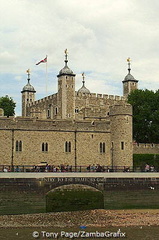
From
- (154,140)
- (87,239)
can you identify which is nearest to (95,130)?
(154,140)

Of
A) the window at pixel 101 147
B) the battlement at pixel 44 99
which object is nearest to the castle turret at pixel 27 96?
the battlement at pixel 44 99

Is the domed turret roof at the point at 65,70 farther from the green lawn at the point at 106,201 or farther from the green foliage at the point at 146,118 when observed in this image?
the green lawn at the point at 106,201

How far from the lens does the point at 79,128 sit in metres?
54.2

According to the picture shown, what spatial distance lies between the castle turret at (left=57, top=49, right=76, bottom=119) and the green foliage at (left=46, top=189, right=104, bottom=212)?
2070 inches

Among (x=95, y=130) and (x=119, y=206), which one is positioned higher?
(x=95, y=130)

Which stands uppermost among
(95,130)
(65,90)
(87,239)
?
(65,90)

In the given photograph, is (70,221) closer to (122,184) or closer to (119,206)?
(119,206)

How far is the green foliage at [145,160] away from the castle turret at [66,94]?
28660mm

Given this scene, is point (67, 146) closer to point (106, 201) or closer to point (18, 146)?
point (18, 146)

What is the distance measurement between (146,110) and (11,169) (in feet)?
88.3

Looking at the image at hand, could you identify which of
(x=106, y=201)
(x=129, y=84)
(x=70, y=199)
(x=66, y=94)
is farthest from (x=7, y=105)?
(x=70, y=199)

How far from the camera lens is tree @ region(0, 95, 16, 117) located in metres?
84.6

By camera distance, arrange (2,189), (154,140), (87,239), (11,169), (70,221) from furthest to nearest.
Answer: (154,140), (11,169), (2,189), (70,221), (87,239)

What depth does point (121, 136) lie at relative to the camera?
54.6 m
